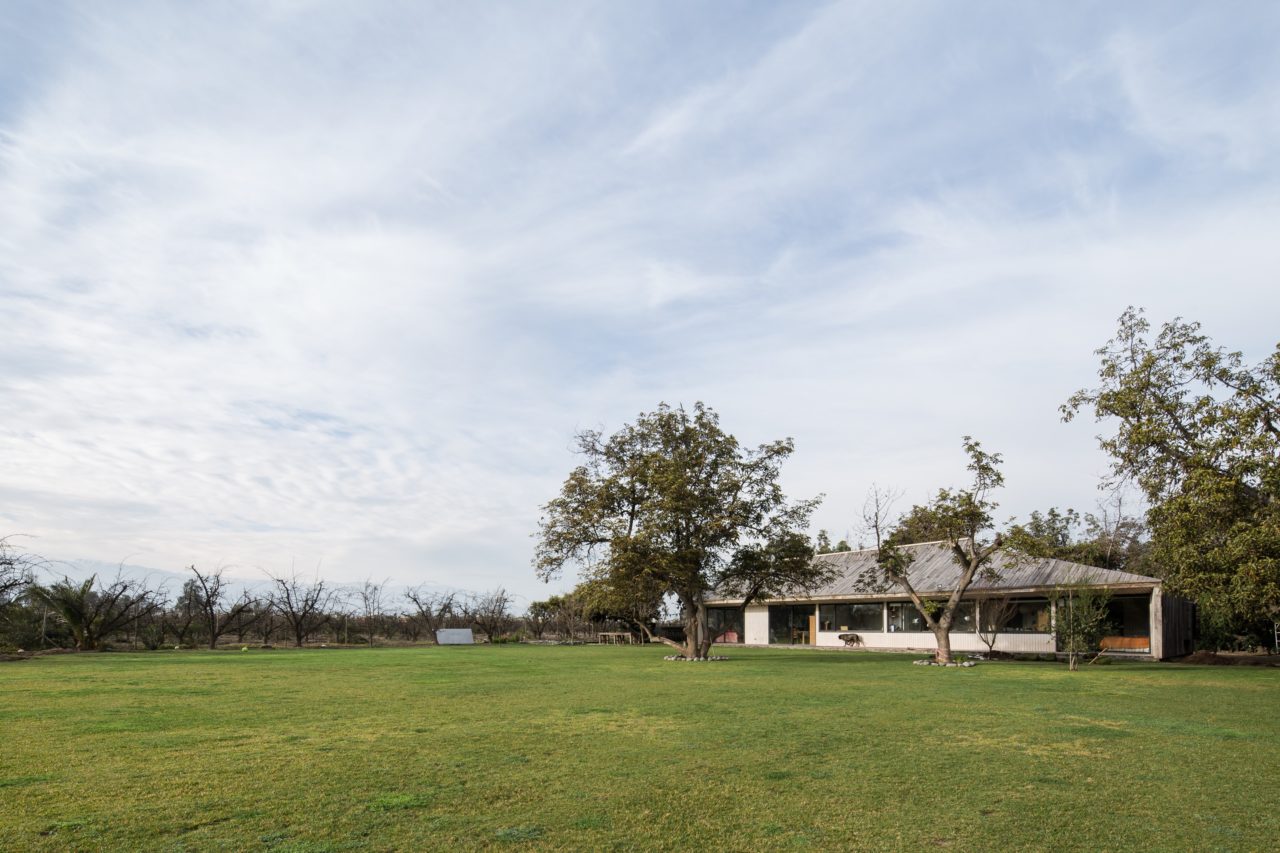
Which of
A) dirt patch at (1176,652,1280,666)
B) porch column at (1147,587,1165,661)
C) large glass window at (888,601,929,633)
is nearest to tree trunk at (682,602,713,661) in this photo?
large glass window at (888,601,929,633)

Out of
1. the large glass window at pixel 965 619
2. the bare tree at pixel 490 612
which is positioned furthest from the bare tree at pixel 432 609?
the large glass window at pixel 965 619

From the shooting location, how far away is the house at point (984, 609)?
27234 mm

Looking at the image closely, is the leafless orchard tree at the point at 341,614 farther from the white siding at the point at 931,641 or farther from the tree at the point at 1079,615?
the tree at the point at 1079,615

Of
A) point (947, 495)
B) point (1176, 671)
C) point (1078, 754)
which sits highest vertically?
point (947, 495)

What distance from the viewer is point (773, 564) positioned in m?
26.7

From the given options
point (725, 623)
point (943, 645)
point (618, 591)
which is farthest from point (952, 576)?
point (725, 623)

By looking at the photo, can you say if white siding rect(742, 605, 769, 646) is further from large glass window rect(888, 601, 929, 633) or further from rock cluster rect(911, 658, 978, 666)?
rock cluster rect(911, 658, 978, 666)

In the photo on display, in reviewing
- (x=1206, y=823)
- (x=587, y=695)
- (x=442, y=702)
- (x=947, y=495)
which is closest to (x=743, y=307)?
(x=947, y=495)

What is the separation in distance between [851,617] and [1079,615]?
15.6 metres

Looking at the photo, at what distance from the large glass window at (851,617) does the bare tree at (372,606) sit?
20.9 m

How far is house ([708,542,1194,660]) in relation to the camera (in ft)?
89.4

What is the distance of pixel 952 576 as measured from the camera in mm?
31203

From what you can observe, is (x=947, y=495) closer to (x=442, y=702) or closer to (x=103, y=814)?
(x=442, y=702)

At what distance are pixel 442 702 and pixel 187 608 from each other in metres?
26.2
